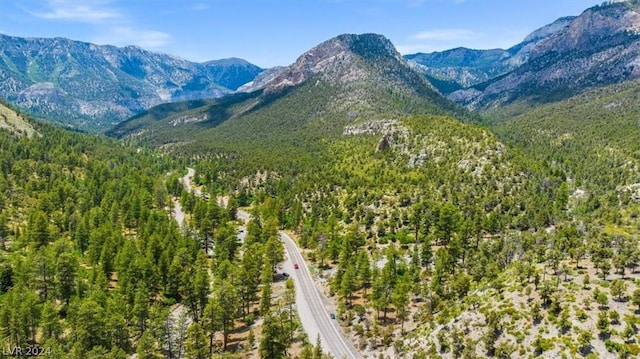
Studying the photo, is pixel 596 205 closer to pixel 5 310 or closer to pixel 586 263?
pixel 586 263

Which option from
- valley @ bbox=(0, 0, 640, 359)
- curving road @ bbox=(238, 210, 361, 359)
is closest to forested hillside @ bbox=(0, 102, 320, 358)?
valley @ bbox=(0, 0, 640, 359)

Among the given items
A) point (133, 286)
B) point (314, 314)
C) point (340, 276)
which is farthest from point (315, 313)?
point (133, 286)

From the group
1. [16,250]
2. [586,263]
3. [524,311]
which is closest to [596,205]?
[586,263]

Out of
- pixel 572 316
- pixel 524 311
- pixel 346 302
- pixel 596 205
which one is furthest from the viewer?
pixel 596 205

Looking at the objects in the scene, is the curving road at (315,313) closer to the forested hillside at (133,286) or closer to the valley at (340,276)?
the valley at (340,276)

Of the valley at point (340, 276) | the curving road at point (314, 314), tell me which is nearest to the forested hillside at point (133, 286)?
the valley at point (340, 276)

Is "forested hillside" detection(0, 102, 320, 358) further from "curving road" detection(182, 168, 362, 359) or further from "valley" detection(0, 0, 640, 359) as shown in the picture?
"curving road" detection(182, 168, 362, 359)

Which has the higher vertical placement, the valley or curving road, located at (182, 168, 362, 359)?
the valley

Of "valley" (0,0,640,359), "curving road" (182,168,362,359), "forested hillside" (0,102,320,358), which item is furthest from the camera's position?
"curving road" (182,168,362,359)

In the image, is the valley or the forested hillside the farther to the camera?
the forested hillside
